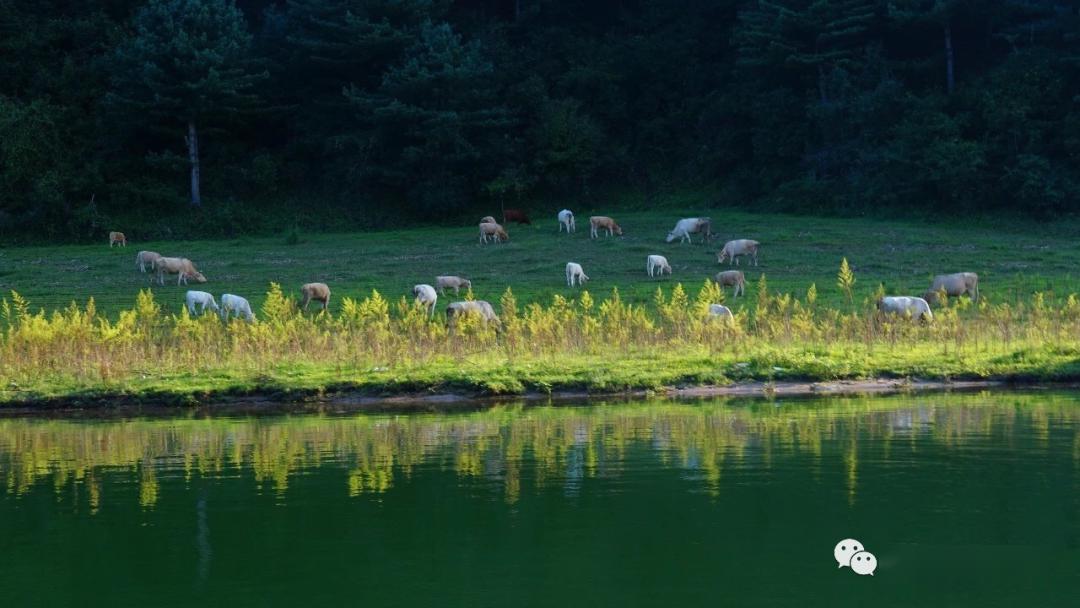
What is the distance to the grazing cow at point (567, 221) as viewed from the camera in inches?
2016

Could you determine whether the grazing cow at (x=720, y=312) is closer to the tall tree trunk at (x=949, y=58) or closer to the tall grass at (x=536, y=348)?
the tall grass at (x=536, y=348)

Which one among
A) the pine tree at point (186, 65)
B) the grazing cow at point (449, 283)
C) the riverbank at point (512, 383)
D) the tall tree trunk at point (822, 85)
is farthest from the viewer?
the tall tree trunk at point (822, 85)

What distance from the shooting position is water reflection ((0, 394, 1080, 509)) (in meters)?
14.7

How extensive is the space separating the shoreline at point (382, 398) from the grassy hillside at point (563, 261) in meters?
10.8

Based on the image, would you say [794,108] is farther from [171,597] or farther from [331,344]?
[171,597]

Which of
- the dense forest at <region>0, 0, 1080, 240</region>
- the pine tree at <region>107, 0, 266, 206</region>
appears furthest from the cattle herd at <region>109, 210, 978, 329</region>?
the pine tree at <region>107, 0, 266, 206</region>

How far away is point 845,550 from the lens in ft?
35.0

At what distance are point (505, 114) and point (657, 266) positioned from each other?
72.0 ft

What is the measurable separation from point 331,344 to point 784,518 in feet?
43.1

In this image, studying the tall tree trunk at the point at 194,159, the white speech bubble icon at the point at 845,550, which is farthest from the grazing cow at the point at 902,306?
the tall tree trunk at the point at 194,159

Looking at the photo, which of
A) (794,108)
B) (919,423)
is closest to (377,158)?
(794,108)

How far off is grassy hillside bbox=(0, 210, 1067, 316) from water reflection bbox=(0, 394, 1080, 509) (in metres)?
13.8

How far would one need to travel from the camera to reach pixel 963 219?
5144 centimetres

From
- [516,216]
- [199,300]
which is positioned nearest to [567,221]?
[516,216]
